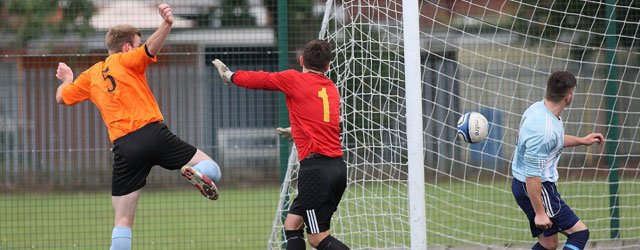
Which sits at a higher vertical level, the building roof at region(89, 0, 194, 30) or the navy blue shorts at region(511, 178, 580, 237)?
the building roof at region(89, 0, 194, 30)

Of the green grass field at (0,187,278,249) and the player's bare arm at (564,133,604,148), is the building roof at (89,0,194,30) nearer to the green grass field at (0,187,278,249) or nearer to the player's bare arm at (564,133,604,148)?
the green grass field at (0,187,278,249)

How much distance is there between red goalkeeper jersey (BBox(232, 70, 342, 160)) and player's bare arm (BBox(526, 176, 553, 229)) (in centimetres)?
135

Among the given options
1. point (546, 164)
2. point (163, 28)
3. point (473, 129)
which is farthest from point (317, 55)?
point (546, 164)

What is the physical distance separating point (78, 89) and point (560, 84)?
136 inches

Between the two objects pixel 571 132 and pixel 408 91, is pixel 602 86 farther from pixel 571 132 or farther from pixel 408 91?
pixel 408 91

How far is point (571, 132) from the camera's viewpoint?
425 inches

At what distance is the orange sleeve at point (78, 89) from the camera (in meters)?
→ 7.28

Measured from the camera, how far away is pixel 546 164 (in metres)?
6.89

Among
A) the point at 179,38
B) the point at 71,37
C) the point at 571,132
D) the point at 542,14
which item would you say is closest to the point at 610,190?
the point at 571,132

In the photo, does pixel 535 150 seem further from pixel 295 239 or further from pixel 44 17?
pixel 44 17

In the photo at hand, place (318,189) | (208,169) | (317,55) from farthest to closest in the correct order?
(208,169) < (317,55) < (318,189)

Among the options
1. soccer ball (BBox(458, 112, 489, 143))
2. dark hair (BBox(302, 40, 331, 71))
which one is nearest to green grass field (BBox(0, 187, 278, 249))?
dark hair (BBox(302, 40, 331, 71))

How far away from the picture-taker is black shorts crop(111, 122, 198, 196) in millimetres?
7020

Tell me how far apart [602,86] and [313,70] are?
14.9 ft
